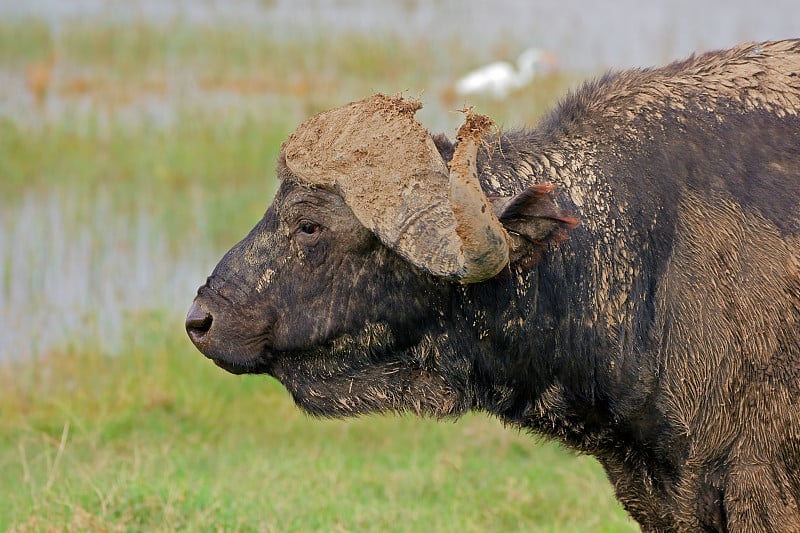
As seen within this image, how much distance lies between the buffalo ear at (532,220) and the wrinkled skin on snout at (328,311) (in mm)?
329

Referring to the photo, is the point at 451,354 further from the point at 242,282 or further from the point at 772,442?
the point at 772,442

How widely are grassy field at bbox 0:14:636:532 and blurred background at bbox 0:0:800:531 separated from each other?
0.09ft

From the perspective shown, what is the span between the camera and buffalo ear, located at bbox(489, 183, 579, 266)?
3.88 m

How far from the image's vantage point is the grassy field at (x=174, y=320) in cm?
656

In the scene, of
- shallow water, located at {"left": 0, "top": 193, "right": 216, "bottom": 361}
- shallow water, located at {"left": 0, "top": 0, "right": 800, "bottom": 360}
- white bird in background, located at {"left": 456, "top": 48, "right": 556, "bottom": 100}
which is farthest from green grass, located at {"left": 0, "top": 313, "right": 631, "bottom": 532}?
white bird in background, located at {"left": 456, "top": 48, "right": 556, "bottom": 100}

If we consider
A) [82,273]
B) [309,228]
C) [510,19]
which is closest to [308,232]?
[309,228]

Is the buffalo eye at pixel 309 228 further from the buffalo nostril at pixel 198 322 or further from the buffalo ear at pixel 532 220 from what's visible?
the buffalo ear at pixel 532 220

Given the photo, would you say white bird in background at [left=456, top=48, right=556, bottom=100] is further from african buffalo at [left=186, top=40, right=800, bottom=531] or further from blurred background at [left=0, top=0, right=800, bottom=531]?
african buffalo at [left=186, top=40, right=800, bottom=531]

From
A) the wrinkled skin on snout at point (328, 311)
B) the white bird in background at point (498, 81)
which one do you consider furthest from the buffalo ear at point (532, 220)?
the white bird in background at point (498, 81)

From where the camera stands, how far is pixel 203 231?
40.7ft

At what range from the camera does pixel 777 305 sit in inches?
160

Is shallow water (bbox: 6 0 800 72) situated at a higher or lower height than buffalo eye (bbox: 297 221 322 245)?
lower

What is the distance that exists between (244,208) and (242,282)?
8396 mm

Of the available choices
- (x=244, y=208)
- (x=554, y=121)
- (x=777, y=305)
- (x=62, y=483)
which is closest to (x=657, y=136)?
(x=554, y=121)
